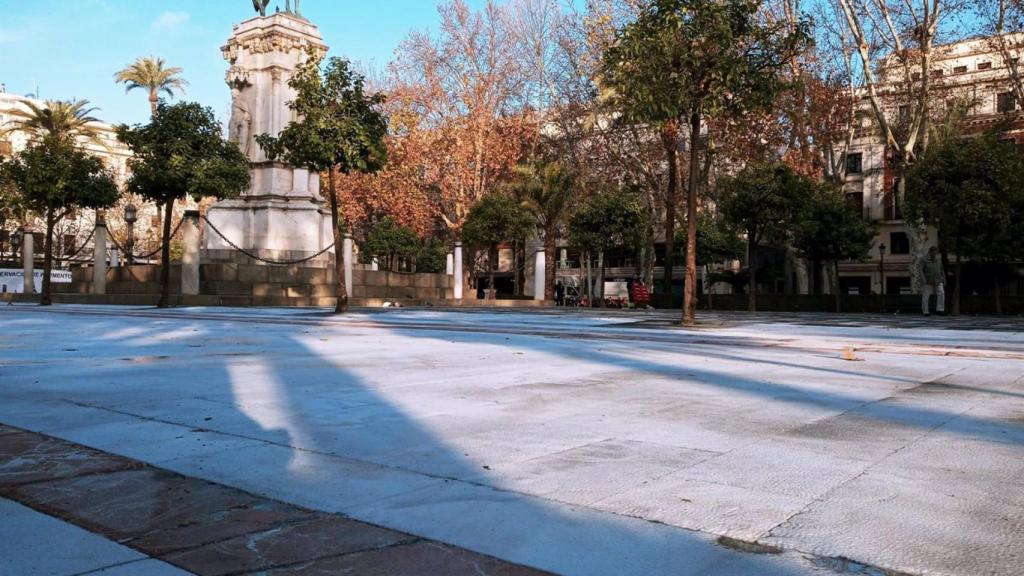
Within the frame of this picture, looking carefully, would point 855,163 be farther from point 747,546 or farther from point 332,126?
point 747,546

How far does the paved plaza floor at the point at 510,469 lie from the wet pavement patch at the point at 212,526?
0.04ft

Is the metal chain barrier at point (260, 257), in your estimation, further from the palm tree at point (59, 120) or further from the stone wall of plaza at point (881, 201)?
the stone wall of plaza at point (881, 201)

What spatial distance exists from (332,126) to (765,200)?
18.3 metres

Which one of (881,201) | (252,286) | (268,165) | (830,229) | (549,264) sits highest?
(881,201)

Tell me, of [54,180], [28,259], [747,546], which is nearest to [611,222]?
[54,180]

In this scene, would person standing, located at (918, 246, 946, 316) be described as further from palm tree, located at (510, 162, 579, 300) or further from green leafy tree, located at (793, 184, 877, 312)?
palm tree, located at (510, 162, 579, 300)

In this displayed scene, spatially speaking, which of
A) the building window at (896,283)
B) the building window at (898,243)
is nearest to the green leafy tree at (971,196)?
the building window at (898,243)

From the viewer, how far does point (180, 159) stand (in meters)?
22.6

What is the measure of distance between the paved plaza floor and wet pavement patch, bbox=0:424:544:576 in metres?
0.01

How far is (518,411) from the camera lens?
5.48 m

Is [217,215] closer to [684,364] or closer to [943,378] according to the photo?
[684,364]

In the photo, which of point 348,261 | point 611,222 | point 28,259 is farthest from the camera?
point 611,222

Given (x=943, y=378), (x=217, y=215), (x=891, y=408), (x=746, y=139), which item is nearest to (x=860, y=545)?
(x=891, y=408)

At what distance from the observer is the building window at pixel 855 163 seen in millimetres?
53812
